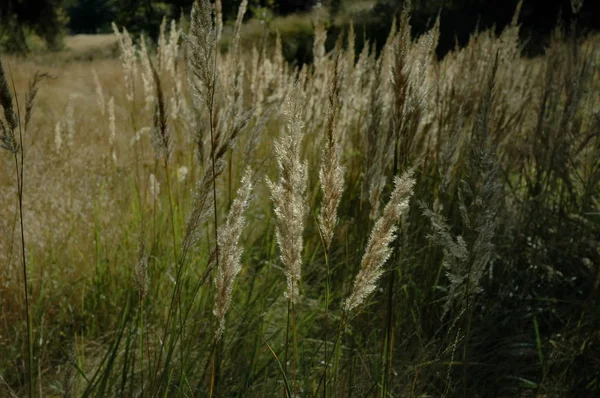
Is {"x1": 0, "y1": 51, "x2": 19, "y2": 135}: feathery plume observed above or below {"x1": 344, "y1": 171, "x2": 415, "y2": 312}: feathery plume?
above

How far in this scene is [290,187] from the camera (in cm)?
103

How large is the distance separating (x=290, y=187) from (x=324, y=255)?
4.95ft

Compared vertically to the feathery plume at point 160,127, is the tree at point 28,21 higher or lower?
higher

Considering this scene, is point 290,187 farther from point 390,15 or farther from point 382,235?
point 390,15

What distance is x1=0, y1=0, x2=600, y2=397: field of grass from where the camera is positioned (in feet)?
4.03

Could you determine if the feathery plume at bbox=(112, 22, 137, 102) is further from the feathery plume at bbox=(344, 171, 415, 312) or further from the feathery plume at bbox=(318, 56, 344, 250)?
the feathery plume at bbox=(344, 171, 415, 312)

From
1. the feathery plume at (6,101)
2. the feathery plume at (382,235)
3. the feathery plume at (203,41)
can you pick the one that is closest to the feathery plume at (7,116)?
the feathery plume at (6,101)

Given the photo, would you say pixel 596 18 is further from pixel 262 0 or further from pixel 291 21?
pixel 262 0

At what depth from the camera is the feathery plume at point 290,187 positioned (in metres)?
1.02

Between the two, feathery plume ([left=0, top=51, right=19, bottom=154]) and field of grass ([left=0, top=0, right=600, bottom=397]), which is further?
field of grass ([left=0, top=0, right=600, bottom=397])

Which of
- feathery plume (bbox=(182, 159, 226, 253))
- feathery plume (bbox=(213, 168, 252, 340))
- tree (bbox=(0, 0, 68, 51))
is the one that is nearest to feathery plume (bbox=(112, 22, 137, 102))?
feathery plume (bbox=(182, 159, 226, 253))

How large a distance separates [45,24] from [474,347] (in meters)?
24.5

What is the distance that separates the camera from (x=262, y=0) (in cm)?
2488

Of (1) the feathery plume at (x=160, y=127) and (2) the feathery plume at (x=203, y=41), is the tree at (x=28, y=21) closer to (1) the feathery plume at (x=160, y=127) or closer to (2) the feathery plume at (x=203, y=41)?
(1) the feathery plume at (x=160, y=127)
